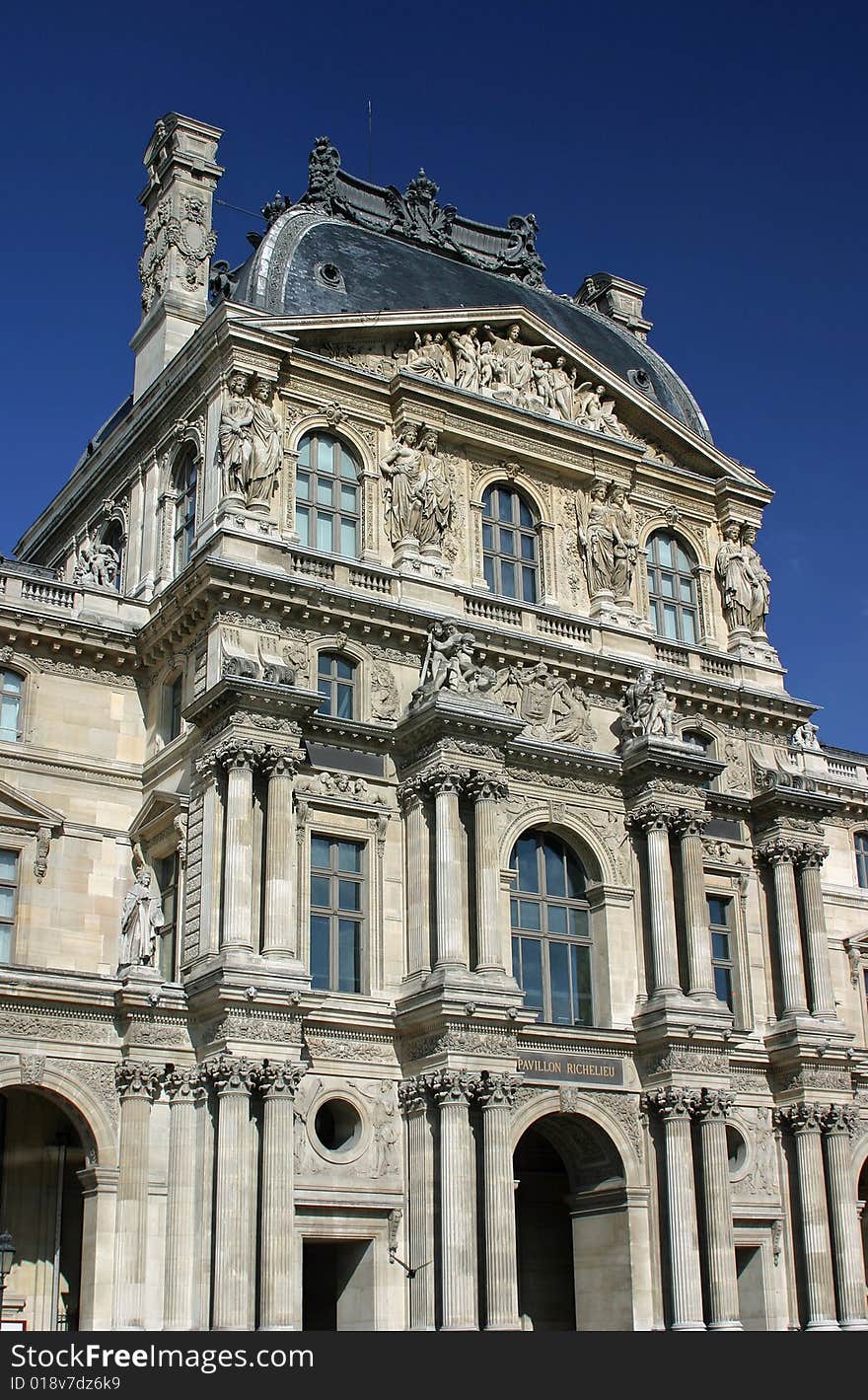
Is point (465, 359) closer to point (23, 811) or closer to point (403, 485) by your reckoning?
point (403, 485)

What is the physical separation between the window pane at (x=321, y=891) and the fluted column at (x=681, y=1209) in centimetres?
798

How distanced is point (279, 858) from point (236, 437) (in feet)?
30.5

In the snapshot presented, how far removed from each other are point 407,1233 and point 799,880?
43.8 ft

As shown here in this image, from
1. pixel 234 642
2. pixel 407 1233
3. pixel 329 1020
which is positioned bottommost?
pixel 407 1233

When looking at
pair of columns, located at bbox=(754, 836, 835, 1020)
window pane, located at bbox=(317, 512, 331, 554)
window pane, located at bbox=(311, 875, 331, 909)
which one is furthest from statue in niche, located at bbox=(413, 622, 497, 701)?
pair of columns, located at bbox=(754, 836, 835, 1020)

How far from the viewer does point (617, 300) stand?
4972 centimetres

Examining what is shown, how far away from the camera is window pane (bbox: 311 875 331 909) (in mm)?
33375

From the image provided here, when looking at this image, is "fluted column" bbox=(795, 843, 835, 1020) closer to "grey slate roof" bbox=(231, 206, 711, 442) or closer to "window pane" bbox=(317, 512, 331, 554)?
"grey slate roof" bbox=(231, 206, 711, 442)

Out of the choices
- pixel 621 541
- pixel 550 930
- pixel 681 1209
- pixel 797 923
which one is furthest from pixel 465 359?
pixel 681 1209

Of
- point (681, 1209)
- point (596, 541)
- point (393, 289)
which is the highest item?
point (393, 289)

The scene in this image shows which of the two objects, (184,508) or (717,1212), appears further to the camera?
(184,508)
